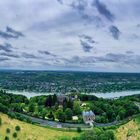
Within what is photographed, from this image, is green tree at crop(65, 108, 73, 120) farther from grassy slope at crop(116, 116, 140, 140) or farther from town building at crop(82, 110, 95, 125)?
grassy slope at crop(116, 116, 140, 140)

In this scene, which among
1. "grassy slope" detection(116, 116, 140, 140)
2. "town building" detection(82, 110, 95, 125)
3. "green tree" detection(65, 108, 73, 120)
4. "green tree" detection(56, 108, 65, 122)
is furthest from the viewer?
"green tree" detection(65, 108, 73, 120)

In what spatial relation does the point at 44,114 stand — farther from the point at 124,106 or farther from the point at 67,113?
the point at 124,106

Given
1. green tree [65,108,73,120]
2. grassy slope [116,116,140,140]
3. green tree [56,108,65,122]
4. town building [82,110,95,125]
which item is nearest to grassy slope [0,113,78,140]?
grassy slope [116,116,140,140]

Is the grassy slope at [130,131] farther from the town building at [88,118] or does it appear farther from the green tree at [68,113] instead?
the green tree at [68,113]

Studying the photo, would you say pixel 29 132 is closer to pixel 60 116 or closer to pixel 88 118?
pixel 60 116

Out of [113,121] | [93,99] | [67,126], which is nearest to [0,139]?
[67,126]

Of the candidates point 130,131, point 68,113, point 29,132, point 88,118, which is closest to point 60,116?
point 68,113
